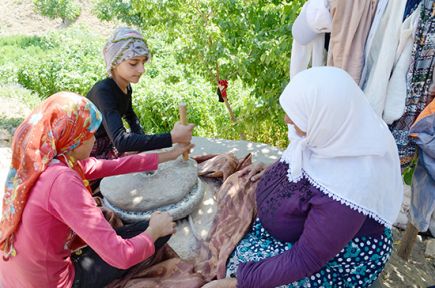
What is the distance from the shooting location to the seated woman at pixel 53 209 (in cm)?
147

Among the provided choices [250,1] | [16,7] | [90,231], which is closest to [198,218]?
[90,231]

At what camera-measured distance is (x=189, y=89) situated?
7.07 metres

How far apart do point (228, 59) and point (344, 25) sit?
2.07 metres

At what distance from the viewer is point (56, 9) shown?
18047mm

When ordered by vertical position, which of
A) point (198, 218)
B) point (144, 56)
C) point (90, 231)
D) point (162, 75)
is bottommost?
point (162, 75)

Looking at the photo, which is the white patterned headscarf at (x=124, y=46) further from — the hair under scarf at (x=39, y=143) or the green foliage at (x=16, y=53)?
the green foliage at (x=16, y=53)

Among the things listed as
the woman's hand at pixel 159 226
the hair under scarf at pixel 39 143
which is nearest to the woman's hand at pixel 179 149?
the woman's hand at pixel 159 226

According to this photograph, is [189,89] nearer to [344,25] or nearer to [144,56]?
[144,56]

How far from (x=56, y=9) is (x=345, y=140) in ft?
64.4

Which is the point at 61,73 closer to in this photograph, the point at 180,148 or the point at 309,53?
the point at 180,148

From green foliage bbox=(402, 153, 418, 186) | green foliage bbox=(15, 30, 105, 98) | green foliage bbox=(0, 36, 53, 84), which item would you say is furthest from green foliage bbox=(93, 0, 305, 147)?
green foliage bbox=(0, 36, 53, 84)

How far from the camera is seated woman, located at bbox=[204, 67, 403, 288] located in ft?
4.77

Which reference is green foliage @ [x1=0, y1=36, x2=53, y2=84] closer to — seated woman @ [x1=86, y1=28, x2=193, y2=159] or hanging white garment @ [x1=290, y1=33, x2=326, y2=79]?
seated woman @ [x1=86, y1=28, x2=193, y2=159]

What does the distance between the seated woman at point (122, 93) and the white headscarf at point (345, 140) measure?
945 mm
